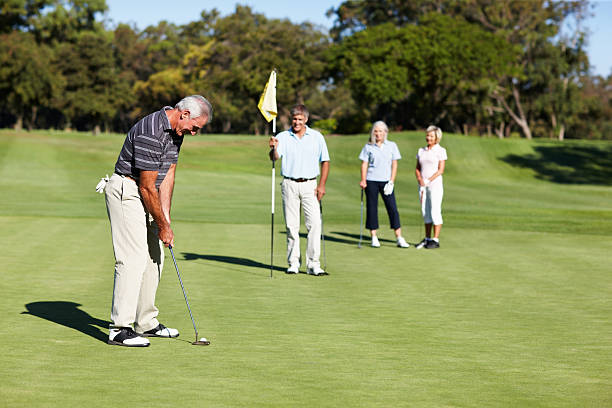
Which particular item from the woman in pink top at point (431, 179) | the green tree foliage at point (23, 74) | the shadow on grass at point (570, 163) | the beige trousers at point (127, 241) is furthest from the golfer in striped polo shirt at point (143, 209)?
the green tree foliage at point (23, 74)

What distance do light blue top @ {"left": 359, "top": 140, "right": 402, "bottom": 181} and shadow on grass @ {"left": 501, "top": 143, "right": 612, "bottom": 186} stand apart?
3528 cm

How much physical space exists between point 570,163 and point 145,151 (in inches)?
2016

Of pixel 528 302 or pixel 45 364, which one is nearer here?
pixel 45 364

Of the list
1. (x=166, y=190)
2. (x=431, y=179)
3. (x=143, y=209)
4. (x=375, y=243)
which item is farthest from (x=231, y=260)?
(x=143, y=209)

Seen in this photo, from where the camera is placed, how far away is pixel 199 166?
4475 cm

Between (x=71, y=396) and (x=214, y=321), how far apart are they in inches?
108

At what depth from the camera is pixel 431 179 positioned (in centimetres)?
1519

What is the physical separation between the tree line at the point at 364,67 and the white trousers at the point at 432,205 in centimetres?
5165

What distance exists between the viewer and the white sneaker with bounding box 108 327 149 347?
270 inches

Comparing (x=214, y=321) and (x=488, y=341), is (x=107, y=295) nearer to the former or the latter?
(x=214, y=321)

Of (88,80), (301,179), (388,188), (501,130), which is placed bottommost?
(501,130)

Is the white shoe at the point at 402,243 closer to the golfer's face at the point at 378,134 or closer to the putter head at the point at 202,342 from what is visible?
the golfer's face at the point at 378,134

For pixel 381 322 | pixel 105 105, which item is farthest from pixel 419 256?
pixel 105 105

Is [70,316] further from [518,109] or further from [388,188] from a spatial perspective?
[518,109]
